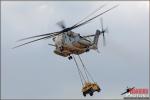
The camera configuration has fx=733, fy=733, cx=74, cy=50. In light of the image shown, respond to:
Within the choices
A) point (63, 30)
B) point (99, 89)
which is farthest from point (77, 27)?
point (99, 89)

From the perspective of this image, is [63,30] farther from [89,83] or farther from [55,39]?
[89,83]

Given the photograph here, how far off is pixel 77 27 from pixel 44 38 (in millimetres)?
8080

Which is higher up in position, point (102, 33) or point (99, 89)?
point (102, 33)

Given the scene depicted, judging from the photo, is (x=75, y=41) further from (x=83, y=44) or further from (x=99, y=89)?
(x=99, y=89)

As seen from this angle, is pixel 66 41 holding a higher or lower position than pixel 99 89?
higher

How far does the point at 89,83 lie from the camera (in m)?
170

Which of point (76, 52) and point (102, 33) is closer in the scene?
point (76, 52)

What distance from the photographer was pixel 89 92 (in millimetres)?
169250

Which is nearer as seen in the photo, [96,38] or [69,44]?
[69,44]

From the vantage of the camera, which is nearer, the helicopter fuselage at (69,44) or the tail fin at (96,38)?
the helicopter fuselage at (69,44)

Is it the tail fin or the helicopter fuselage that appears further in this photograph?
the tail fin

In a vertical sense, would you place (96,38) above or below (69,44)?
above

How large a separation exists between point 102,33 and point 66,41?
1494 cm

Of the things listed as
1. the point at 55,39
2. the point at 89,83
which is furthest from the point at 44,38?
→ the point at 89,83
